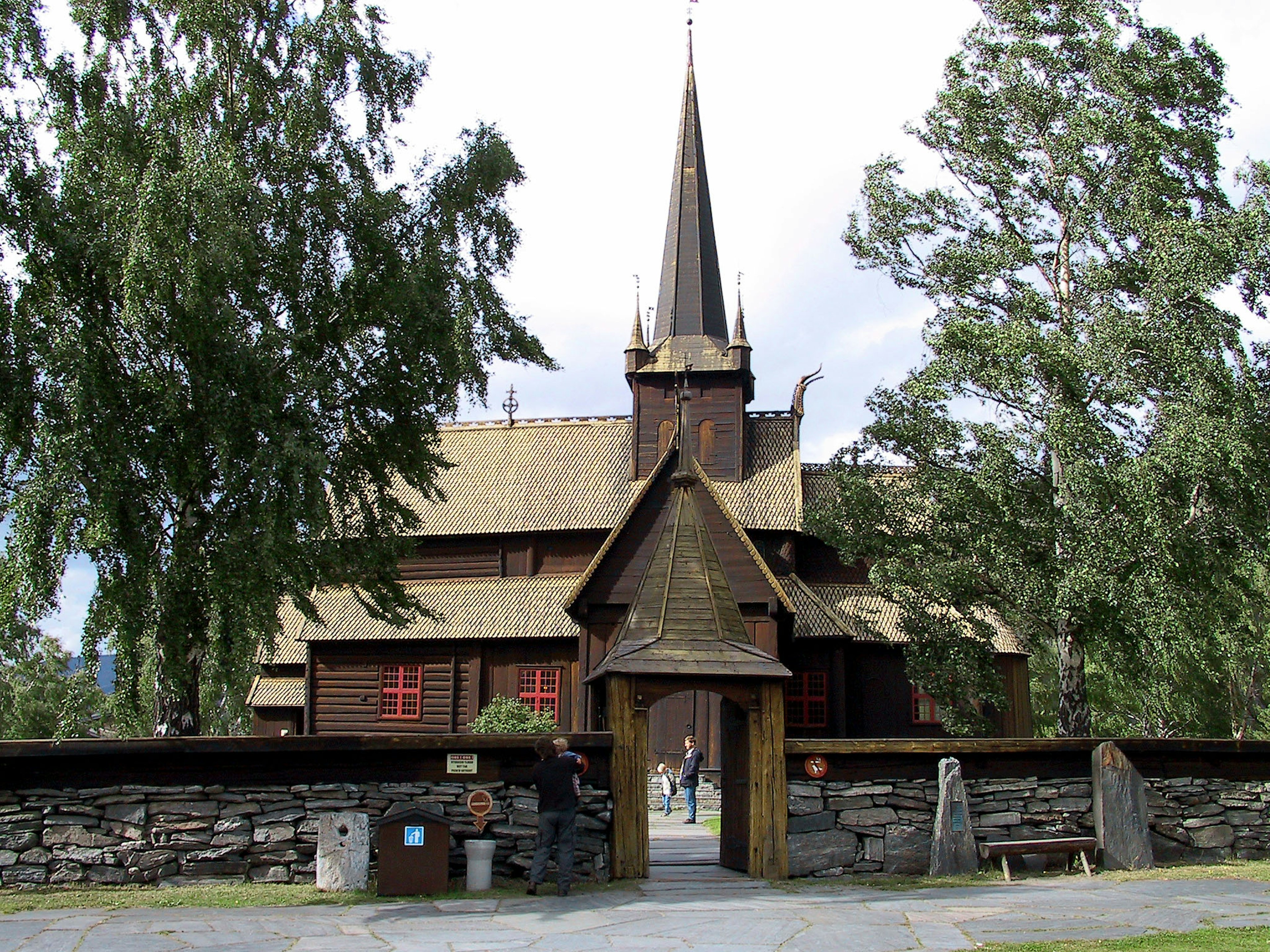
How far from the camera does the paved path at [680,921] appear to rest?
8.65 m

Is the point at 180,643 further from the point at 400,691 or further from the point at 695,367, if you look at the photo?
the point at 695,367

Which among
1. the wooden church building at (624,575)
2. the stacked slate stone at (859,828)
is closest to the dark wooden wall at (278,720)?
the wooden church building at (624,575)

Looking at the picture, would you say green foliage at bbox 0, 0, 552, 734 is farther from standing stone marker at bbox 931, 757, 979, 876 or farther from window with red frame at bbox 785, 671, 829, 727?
window with red frame at bbox 785, 671, 829, 727

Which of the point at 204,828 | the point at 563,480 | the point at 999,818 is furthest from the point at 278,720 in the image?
the point at 999,818

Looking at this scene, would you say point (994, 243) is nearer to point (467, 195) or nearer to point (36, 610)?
point (467, 195)

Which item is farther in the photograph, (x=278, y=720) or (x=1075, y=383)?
(x=278, y=720)

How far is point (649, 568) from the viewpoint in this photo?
13836 millimetres

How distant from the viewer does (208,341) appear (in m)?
12.8

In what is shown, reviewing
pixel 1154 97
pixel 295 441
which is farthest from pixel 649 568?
pixel 1154 97

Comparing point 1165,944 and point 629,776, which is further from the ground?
point 629,776

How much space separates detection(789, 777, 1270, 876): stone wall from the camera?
12.6 meters

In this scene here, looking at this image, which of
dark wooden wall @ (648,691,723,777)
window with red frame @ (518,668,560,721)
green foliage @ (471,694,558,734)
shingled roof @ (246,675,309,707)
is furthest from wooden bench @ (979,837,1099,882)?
shingled roof @ (246,675,309,707)

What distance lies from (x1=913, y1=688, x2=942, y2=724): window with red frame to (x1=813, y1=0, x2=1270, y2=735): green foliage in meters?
8.49

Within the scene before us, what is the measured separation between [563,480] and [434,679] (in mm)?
7139
